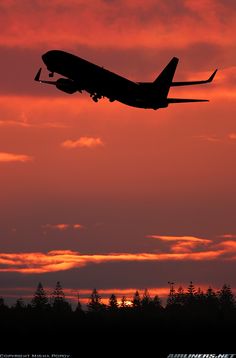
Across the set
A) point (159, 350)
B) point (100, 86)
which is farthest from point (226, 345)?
point (100, 86)

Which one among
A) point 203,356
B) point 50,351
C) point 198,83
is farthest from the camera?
point 198,83

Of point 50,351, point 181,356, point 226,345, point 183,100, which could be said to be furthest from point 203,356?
point 183,100

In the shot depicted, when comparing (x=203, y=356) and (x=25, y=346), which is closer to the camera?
(x=203, y=356)

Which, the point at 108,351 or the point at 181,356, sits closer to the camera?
the point at 181,356

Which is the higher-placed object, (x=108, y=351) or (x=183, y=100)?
(x=183, y=100)

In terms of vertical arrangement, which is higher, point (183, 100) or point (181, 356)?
point (183, 100)

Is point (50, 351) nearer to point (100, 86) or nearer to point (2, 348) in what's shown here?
point (2, 348)

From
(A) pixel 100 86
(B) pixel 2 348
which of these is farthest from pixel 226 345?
(A) pixel 100 86

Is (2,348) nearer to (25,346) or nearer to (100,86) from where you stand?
(25,346)

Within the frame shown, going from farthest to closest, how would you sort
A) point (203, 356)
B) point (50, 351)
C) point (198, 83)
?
point (198, 83) → point (50, 351) → point (203, 356)

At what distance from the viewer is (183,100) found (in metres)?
196

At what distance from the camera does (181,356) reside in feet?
573

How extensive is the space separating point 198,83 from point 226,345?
172 feet

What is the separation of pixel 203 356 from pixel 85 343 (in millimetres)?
34254
